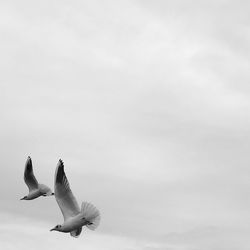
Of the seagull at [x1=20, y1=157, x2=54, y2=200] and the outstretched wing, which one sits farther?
the seagull at [x1=20, y1=157, x2=54, y2=200]

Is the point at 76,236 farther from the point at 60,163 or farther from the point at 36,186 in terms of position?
the point at 36,186

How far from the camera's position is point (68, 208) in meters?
85.0

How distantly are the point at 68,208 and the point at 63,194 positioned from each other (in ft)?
5.03

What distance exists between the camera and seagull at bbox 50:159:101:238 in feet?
270

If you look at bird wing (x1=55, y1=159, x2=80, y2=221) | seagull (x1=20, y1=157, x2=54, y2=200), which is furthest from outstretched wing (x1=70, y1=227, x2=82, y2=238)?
seagull (x1=20, y1=157, x2=54, y2=200)

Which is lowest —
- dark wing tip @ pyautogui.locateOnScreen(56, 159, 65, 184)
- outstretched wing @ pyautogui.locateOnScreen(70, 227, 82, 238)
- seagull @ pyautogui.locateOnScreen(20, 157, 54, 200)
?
outstretched wing @ pyautogui.locateOnScreen(70, 227, 82, 238)

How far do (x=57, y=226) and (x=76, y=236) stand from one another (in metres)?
2.37

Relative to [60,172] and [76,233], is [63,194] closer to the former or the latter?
[60,172]

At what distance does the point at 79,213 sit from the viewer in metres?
83.3

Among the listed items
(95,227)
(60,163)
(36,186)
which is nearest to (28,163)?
(36,186)

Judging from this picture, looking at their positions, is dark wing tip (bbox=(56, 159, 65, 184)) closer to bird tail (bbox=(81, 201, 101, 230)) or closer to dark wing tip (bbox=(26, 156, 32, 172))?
bird tail (bbox=(81, 201, 101, 230))

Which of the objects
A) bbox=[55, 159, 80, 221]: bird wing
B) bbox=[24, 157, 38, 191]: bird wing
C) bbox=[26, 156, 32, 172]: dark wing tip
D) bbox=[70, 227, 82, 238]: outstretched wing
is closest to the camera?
bbox=[55, 159, 80, 221]: bird wing

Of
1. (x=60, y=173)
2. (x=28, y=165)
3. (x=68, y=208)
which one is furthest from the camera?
(x=28, y=165)

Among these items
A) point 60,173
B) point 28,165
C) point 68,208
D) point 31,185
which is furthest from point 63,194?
point 28,165
